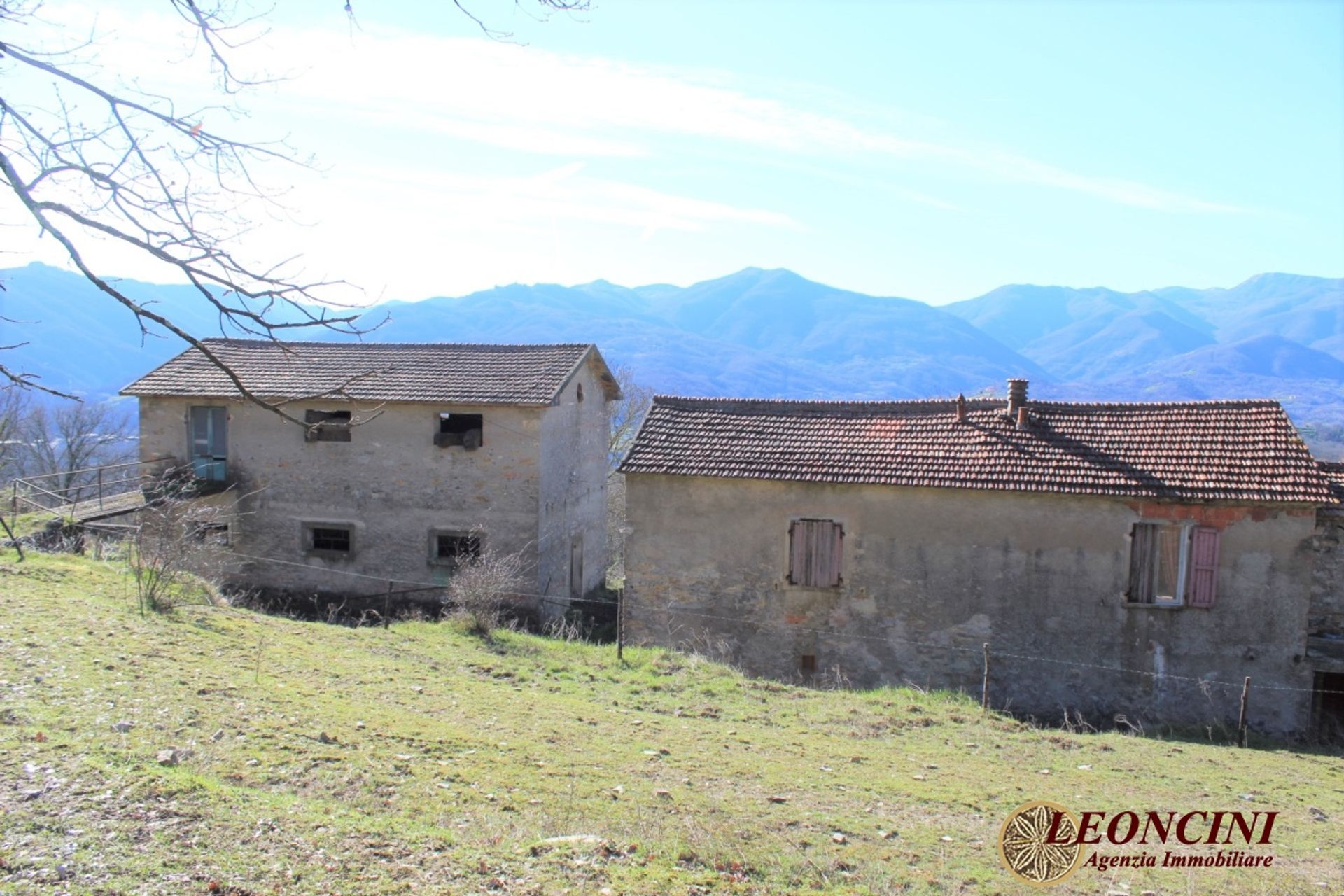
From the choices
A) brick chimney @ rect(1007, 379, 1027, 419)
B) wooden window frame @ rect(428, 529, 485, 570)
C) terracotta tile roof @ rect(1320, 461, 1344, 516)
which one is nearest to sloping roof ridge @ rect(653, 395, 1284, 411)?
brick chimney @ rect(1007, 379, 1027, 419)

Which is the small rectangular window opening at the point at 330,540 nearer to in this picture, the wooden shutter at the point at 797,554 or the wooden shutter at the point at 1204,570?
the wooden shutter at the point at 797,554

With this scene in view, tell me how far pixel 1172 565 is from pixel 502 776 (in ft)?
36.7

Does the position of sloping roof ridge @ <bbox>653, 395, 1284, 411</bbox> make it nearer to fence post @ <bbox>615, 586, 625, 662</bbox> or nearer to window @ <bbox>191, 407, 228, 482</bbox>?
fence post @ <bbox>615, 586, 625, 662</bbox>

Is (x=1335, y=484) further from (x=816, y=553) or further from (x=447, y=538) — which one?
(x=447, y=538)

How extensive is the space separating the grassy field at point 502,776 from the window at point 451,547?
20.4 ft

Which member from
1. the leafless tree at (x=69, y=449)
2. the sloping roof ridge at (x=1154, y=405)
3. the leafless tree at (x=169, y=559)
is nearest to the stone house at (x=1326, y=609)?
the sloping roof ridge at (x=1154, y=405)

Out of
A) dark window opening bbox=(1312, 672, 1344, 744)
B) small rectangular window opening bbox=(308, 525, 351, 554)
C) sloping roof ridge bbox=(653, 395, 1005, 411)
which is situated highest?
sloping roof ridge bbox=(653, 395, 1005, 411)

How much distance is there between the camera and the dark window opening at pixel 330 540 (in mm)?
20141

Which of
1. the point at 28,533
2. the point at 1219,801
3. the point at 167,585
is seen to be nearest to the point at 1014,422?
the point at 1219,801

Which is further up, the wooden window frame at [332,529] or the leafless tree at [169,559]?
the leafless tree at [169,559]

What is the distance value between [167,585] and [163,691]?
5.05 m

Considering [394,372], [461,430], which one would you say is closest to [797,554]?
[461,430]

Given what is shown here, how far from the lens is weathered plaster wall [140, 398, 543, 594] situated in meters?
19.2

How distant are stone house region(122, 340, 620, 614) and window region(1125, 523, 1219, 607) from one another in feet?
37.4
